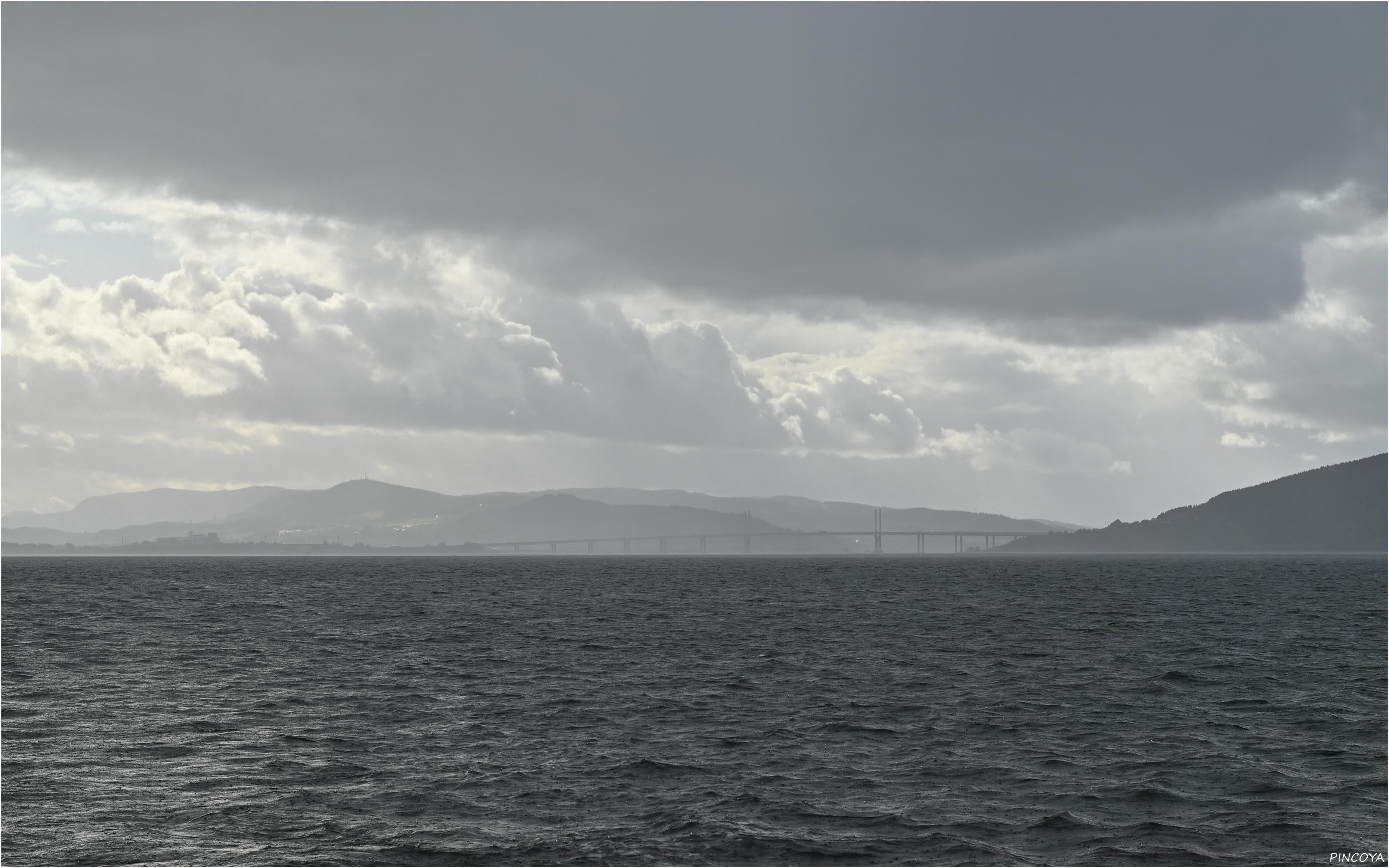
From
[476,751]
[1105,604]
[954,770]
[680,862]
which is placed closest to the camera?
[680,862]

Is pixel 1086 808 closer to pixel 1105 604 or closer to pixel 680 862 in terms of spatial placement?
pixel 680 862

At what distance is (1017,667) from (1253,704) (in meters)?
11.7

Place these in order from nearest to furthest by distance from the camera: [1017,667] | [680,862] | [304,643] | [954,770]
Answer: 1. [680,862]
2. [954,770]
3. [1017,667]
4. [304,643]

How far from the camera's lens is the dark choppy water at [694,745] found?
24.2 meters

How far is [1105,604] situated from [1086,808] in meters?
80.6

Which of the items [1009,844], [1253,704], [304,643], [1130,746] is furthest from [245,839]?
[304,643]

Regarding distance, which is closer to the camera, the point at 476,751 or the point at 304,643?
the point at 476,751

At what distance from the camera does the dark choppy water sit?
79.5 feet

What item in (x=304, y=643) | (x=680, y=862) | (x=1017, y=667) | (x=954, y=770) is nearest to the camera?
(x=680, y=862)

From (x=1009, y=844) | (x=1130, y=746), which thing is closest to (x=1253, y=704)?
(x=1130, y=746)

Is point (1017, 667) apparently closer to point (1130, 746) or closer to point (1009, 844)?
point (1130, 746)

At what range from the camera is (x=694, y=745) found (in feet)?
110

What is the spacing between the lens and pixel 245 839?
23812 mm

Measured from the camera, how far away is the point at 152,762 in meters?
31.1
